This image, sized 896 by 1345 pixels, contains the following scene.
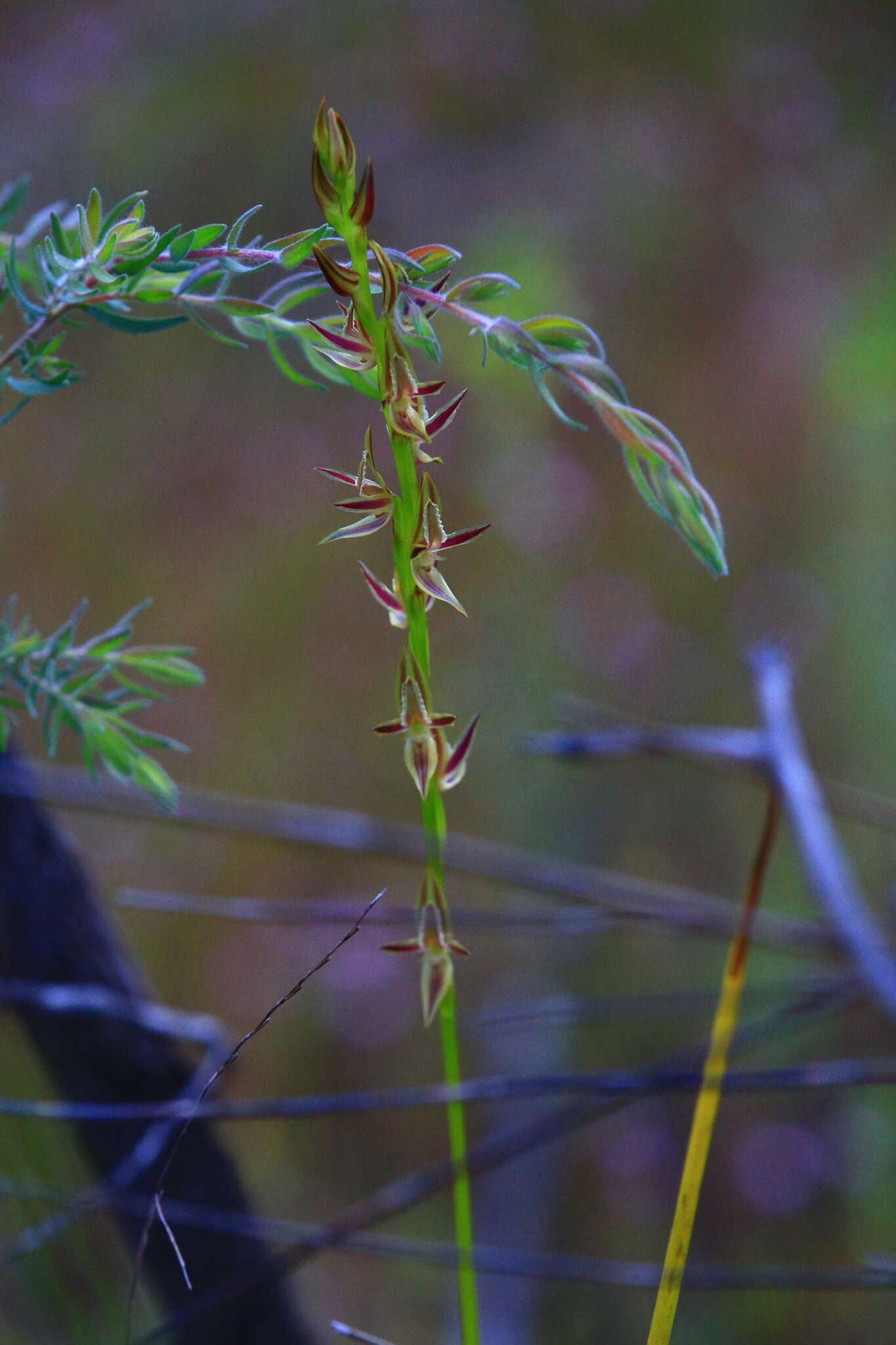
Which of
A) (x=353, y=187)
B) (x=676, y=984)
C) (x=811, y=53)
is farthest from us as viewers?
(x=811, y=53)

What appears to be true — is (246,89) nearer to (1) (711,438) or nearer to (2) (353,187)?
(1) (711,438)

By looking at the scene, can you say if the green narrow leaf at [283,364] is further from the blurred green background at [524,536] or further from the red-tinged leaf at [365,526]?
the blurred green background at [524,536]

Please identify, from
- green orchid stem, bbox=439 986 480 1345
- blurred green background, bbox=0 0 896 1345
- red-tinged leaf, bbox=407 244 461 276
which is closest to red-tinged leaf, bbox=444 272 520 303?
red-tinged leaf, bbox=407 244 461 276

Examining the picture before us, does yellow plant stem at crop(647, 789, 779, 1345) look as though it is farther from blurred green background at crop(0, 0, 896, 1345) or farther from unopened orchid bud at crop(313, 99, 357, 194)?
blurred green background at crop(0, 0, 896, 1345)

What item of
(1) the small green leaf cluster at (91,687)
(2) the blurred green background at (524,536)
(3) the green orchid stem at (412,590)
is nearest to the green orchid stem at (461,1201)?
(3) the green orchid stem at (412,590)

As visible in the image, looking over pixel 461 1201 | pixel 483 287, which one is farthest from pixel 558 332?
pixel 461 1201

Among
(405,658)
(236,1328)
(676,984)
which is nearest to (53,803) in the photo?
(236,1328)

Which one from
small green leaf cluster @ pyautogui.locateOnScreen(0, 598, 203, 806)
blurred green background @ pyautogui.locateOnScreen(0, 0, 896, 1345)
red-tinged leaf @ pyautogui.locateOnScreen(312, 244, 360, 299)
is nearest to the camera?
red-tinged leaf @ pyautogui.locateOnScreen(312, 244, 360, 299)
